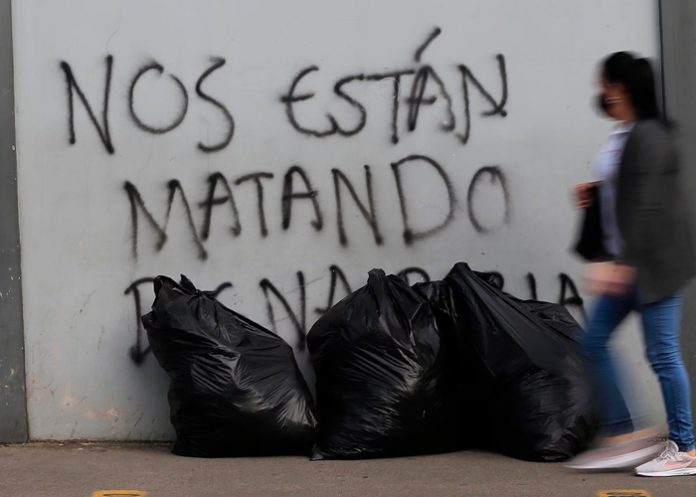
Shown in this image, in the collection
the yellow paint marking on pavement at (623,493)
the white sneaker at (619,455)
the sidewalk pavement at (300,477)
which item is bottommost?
the yellow paint marking on pavement at (623,493)

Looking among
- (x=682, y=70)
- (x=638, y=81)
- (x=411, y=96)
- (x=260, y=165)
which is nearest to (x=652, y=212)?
(x=638, y=81)

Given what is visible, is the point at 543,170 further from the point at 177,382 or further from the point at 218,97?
the point at 177,382

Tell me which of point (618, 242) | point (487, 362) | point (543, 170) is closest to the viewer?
point (618, 242)

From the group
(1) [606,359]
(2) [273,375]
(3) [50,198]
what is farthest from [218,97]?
(1) [606,359]

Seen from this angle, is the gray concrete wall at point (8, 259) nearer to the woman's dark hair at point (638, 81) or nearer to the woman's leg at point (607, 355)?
the woman's leg at point (607, 355)

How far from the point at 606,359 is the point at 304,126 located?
1.64m

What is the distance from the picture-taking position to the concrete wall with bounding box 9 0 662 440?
493cm

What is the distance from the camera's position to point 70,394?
16.4 feet

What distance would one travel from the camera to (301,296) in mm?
4980

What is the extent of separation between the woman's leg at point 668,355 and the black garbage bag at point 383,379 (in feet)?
3.04

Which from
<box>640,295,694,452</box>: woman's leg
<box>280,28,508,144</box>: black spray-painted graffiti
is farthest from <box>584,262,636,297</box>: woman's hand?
<box>280,28,508,144</box>: black spray-painted graffiti

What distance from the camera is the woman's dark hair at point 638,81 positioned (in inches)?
156

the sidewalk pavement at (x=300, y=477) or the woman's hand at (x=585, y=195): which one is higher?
the woman's hand at (x=585, y=195)

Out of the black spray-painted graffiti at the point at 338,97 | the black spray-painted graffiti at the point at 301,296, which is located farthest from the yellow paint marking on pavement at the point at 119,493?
the black spray-painted graffiti at the point at 338,97
